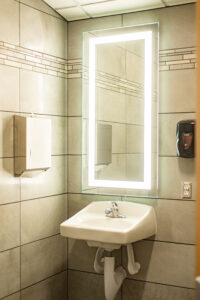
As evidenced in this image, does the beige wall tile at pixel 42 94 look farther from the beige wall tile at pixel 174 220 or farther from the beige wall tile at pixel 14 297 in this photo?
the beige wall tile at pixel 14 297

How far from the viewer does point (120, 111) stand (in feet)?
9.04

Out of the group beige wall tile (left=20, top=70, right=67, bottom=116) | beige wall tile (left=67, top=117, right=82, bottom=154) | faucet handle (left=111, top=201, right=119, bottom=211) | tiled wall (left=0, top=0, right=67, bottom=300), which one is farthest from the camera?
beige wall tile (left=67, top=117, right=82, bottom=154)

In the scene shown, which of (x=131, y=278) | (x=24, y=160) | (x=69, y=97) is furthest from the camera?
(x=69, y=97)

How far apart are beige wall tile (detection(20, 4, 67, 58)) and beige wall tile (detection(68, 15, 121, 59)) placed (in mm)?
49

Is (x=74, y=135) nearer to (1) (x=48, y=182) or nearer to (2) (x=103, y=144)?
(2) (x=103, y=144)

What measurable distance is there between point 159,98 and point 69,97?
0.76 meters

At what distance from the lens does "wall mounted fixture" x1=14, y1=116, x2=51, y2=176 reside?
7.78 ft

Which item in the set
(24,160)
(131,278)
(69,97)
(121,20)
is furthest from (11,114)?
(131,278)

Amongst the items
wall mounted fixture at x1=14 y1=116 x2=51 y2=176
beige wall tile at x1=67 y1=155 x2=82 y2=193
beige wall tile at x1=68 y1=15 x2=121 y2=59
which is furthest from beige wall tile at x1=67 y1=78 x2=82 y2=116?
wall mounted fixture at x1=14 y1=116 x2=51 y2=176

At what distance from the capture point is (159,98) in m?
2.62

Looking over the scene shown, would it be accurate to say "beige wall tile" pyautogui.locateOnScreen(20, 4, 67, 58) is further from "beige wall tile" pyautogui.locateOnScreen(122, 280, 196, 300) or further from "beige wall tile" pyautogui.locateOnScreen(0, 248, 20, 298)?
"beige wall tile" pyautogui.locateOnScreen(122, 280, 196, 300)

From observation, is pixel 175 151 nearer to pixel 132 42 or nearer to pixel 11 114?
pixel 132 42

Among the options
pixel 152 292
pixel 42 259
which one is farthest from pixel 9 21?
pixel 152 292

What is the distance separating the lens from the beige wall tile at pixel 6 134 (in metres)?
2.32
